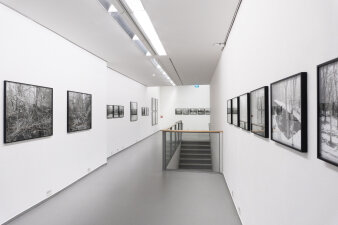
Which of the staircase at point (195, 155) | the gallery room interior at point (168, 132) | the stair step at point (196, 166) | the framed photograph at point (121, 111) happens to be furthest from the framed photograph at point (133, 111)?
the stair step at point (196, 166)

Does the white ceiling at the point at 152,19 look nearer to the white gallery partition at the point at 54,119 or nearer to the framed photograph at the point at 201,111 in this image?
the white gallery partition at the point at 54,119

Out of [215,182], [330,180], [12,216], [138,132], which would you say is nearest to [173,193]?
[215,182]

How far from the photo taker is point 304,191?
1.18m

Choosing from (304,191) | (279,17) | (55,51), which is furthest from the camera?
(55,51)

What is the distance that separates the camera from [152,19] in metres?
3.37

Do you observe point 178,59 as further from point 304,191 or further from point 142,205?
point 304,191

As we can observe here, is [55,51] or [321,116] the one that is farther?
[55,51]

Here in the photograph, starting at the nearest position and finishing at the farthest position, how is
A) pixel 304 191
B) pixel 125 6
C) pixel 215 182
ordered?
pixel 304 191 < pixel 125 6 < pixel 215 182

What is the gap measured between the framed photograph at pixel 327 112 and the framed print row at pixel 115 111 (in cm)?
694

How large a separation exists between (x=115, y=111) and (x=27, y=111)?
177 inches

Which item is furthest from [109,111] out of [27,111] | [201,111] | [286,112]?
[201,111]

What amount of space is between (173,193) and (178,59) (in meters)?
3.94

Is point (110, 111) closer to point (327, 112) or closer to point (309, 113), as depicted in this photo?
point (309, 113)

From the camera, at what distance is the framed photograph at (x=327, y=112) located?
0.87 metres
